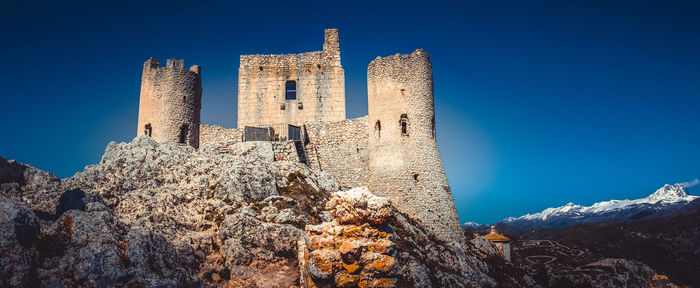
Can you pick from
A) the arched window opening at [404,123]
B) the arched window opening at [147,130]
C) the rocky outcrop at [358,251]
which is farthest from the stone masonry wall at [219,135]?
the rocky outcrop at [358,251]

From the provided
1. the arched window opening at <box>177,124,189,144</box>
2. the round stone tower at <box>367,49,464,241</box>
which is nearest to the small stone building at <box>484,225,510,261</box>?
the round stone tower at <box>367,49,464,241</box>

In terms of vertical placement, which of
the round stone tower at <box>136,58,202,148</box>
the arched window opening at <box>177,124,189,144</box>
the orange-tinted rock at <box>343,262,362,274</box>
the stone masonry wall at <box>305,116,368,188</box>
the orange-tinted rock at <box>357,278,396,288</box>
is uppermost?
the round stone tower at <box>136,58,202,148</box>

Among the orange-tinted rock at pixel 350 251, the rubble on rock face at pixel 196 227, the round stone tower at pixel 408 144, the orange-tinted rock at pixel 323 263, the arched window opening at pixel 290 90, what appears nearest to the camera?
the rubble on rock face at pixel 196 227

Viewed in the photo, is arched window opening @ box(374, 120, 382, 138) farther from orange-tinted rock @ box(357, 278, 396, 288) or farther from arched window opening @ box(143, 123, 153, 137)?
arched window opening @ box(143, 123, 153, 137)

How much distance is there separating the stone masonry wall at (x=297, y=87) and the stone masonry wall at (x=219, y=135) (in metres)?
1.76

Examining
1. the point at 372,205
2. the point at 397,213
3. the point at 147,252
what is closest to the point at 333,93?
the point at 397,213

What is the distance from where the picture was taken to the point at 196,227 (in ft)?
59.8

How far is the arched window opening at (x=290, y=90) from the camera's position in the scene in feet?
→ 105

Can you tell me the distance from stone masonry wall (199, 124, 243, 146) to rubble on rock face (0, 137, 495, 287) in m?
3.90

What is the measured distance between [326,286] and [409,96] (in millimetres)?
16083

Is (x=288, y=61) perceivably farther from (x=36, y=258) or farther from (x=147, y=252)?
(x=36, y=258)

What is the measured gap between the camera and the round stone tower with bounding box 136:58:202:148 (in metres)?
29.2

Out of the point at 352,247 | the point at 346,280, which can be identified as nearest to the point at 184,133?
the point at 352,247

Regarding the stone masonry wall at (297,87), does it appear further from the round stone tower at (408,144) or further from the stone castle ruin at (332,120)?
the round stone tower at (408,144)
